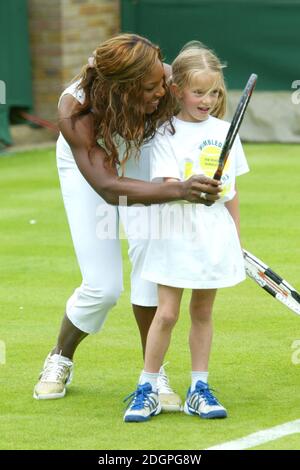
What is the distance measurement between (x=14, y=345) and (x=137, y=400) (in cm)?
161

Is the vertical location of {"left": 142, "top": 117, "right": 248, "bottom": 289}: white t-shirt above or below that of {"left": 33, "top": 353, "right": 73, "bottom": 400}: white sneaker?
above

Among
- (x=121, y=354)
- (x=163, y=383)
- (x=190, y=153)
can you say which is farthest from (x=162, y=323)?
(x=121, y=354)

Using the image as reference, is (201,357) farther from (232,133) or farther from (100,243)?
(232,133)

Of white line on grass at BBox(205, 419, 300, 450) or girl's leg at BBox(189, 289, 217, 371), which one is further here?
girl's leg at BBox(189, 289, 217, 371)

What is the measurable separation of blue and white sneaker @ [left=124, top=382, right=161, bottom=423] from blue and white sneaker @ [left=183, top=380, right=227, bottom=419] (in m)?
0.15

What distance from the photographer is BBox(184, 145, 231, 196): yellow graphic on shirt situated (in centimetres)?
539

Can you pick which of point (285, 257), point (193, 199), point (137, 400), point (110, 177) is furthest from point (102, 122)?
point (285, 257)

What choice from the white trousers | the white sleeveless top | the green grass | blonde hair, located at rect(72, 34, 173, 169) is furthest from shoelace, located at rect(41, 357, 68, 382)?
blonde hair, located at rect(72, 34, 173, 169)

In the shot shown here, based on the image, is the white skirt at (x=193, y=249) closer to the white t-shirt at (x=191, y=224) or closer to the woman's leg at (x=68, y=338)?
the white t-shirt at (x=191, y=224)

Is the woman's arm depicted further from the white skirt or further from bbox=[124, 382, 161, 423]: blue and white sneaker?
bbox=[124, 382, 161, 423]: blue and white sneaker

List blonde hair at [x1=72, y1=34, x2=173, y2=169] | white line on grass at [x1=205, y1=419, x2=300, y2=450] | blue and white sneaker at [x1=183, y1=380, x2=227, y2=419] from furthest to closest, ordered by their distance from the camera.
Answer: blue and white sneaker at [x1=183, y1=380, x2=227, y2=419] → blonde hair at [x1=72, y1=34, x2=173, y2=169] → white line on grass at [x1=205, y1=419, x2=300, y2=450]

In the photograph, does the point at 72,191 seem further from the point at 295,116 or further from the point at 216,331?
the point at 295,116

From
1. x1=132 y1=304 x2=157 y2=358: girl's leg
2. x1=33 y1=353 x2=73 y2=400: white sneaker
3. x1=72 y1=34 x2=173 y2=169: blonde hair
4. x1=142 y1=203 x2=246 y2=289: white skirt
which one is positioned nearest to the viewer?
x1=72 y1=34 x2=173 y2=169: blonde hair

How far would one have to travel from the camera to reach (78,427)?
17.8 feet
